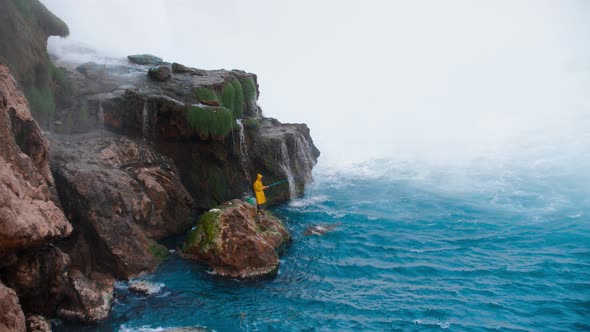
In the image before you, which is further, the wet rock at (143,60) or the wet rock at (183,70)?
the wet rock at (143,60)

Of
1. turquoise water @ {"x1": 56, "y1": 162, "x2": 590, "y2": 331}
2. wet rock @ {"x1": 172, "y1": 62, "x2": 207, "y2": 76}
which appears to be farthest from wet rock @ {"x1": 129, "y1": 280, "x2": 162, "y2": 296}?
wet rock @ {"x1": 172, "y1": 62, "x2": 207, "y2": 76}

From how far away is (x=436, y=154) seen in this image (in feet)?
98.1

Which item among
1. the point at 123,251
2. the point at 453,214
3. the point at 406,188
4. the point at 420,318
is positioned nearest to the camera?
the point at 420,318

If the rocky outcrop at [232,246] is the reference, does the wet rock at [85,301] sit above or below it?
below

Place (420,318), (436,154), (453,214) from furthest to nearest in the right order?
1. (436,154)
2. (453,214)
3. (420,318)

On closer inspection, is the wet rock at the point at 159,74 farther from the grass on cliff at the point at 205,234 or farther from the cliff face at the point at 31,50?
the grass on cliff at the point at 205,234

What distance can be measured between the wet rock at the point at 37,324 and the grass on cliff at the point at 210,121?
790 centimetres

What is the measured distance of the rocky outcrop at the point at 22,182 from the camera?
20.4 ft

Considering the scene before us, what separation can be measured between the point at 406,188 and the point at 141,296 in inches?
583

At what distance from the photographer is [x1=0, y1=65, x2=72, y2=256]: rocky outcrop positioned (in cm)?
622

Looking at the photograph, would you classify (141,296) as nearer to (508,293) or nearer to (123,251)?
(123,251)

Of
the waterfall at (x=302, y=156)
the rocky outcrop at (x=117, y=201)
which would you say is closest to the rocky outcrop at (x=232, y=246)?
the rocky outcrop at (x=117, y=201)

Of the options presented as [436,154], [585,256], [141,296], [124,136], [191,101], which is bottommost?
[141,296]

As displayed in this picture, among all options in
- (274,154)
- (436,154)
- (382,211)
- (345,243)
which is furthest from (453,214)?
(436,154)
